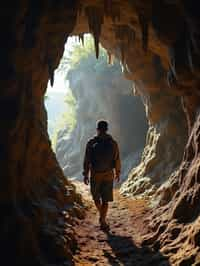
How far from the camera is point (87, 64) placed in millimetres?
34812

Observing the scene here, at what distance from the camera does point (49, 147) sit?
12.0 metres

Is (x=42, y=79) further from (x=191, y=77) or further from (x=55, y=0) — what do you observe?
(x=191, y=77)

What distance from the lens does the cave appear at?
255 inches

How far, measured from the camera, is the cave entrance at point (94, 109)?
91.2 ft

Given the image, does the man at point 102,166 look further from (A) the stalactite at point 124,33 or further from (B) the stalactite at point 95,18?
(A) the stalactite at point 124,33

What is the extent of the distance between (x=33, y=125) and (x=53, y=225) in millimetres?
2480

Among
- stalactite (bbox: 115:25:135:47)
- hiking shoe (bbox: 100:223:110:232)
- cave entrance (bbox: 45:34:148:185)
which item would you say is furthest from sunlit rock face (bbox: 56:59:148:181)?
hiking shoe (bbox: 100:223:110:232)

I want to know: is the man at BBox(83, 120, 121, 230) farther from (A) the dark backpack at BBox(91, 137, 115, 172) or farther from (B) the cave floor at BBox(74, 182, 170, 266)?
(B) the cave floor at BBox(74, 182, 170, 266)

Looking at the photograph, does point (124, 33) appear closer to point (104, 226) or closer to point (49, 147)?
point (49, 147)

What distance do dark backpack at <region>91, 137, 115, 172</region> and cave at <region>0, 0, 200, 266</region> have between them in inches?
55.2

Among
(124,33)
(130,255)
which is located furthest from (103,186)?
(124,33)

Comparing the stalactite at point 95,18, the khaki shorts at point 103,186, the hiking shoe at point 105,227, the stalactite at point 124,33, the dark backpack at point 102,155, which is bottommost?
the hiking shoe at point 105,227

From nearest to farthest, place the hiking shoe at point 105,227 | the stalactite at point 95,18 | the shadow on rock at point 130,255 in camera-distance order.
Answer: the shadow on rock at point 130,255 < the hiking shoe at point 105,227 < the stalactite at point 95,18

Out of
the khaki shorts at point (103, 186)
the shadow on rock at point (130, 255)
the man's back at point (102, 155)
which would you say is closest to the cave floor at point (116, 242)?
the shadow on rock at point (130, 255)
